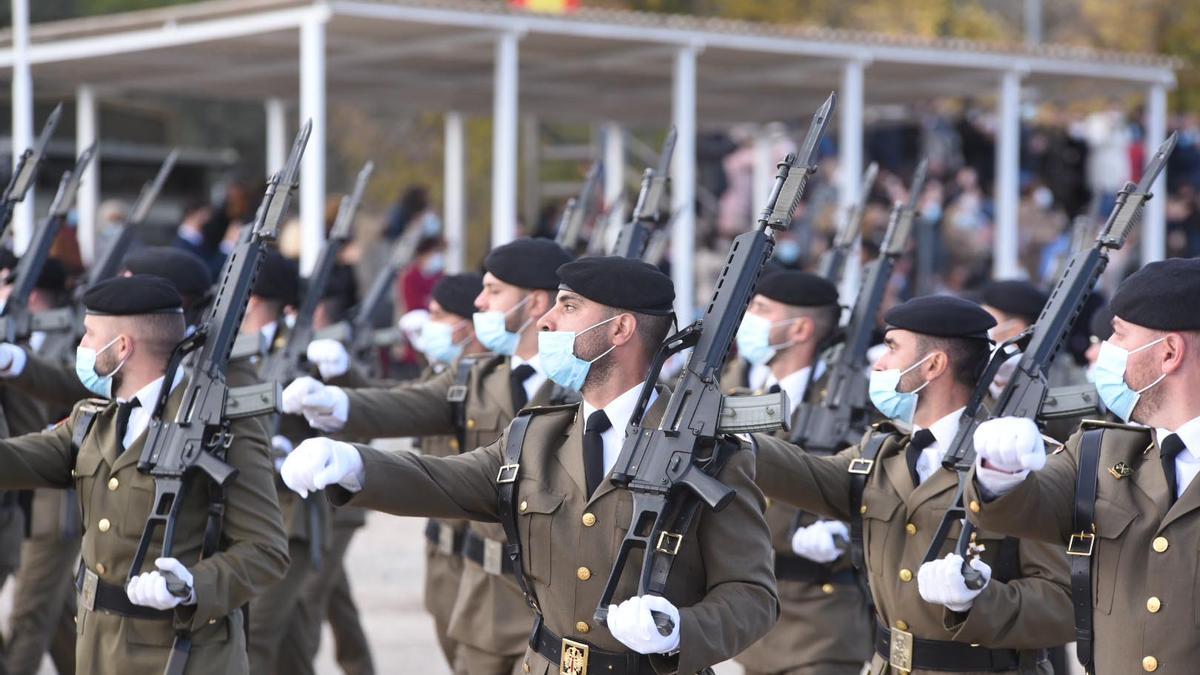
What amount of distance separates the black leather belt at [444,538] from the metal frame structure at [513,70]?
3.52m

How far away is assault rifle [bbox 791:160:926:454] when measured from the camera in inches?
286

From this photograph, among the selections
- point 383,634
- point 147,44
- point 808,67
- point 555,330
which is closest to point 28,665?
point 383,634

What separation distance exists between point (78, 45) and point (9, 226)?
212 inches

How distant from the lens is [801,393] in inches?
297

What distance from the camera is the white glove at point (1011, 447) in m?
3.87

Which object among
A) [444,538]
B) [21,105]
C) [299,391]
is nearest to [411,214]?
[21,105]

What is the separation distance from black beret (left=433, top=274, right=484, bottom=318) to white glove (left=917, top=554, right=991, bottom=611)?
3667mm

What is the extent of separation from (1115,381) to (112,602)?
3.09m

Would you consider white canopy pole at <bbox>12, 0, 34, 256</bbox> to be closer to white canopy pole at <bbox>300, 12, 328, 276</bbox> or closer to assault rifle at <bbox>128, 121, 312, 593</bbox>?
white canopy pole at <bbox>300, 12, 328, 276</bbox>

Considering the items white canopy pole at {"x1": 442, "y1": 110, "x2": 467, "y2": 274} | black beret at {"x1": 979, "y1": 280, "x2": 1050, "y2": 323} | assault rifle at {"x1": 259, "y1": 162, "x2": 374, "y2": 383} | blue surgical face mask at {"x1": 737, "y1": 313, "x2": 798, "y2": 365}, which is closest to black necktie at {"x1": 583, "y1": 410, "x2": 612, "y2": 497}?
blue surgical face mask at {"x1": 737, "y1": 313, "x2": 798, "y2": 365}

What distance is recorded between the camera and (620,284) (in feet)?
15.3

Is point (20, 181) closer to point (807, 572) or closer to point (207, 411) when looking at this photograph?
point (207, 411)

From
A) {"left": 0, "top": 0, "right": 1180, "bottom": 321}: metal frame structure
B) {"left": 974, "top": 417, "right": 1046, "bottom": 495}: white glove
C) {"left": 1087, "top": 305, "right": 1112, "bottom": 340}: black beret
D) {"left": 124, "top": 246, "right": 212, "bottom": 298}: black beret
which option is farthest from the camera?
{"left": 0, "top": 0, "right": 1180, "bottom": 321}: metal frame structure

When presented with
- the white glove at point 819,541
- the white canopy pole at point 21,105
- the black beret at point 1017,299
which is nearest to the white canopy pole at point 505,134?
the white canopy pole at point 21,105
